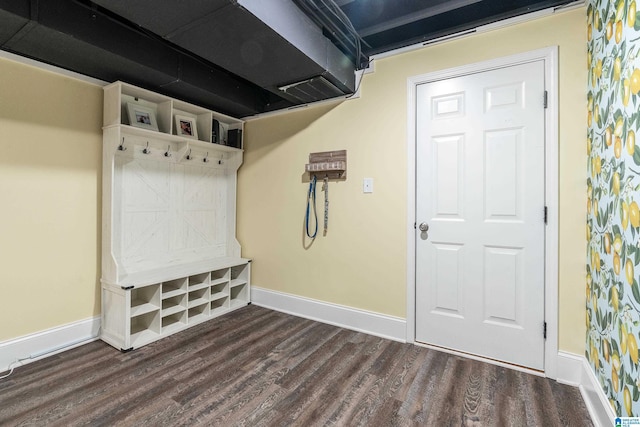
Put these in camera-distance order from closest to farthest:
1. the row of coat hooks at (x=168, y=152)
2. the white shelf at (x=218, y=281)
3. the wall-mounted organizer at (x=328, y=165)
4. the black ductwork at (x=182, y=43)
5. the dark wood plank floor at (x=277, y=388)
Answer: the dark wood plank floor at (x=277, y=388) → the black ductwork at (x=182, y=43) → the row of coat hooks at (x=168, y=152) → the wall-mounted organizer at (x=328, y=165) → the white shelf at (x=218, y=281)

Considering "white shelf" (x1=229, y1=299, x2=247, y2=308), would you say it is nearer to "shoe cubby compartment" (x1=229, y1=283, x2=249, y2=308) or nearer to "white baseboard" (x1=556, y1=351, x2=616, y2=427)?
"shoe cubby compartment" (x1=229, y1=283, x2=249, y2=308)

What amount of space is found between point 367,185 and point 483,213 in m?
0.96

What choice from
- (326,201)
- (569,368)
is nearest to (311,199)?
(326,201)

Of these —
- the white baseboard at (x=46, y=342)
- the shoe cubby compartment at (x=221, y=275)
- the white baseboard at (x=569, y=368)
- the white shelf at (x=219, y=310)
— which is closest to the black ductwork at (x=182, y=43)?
the shoe cubby compartment at (x=221, y=275)

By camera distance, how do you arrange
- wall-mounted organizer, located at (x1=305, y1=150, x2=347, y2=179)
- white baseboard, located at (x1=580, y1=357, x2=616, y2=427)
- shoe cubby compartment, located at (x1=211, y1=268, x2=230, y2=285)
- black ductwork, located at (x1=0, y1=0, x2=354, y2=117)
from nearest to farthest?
1. white baseboard, located at (x1=580, y1=357, x2=616, y2=427)
2. black ductwork, located at (x1=0, y1=0, x2=354, y2=117)
3. wall-mounted organizer, located at (x1=305, y1=150, x2=347, y2=179)
4. shoe cubby compartment, located at (x1=211, y1=268, x2=230, y2=285)

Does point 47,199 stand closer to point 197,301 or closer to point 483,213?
point 197,301

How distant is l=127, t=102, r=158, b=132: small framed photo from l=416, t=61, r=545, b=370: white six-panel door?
2381 mm

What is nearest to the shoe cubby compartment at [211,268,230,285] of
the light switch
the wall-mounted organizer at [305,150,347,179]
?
the wall-mounted organizer at [305,150,347,179]

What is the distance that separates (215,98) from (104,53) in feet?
3.26

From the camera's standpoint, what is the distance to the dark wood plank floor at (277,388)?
1638 millimetres

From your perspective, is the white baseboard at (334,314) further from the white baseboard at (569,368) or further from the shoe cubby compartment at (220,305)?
the white baseboard at (569,368)

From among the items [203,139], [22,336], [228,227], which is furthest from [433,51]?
[22,336]

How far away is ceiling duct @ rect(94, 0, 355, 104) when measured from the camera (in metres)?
1.70

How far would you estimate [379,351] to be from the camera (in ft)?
7.83
